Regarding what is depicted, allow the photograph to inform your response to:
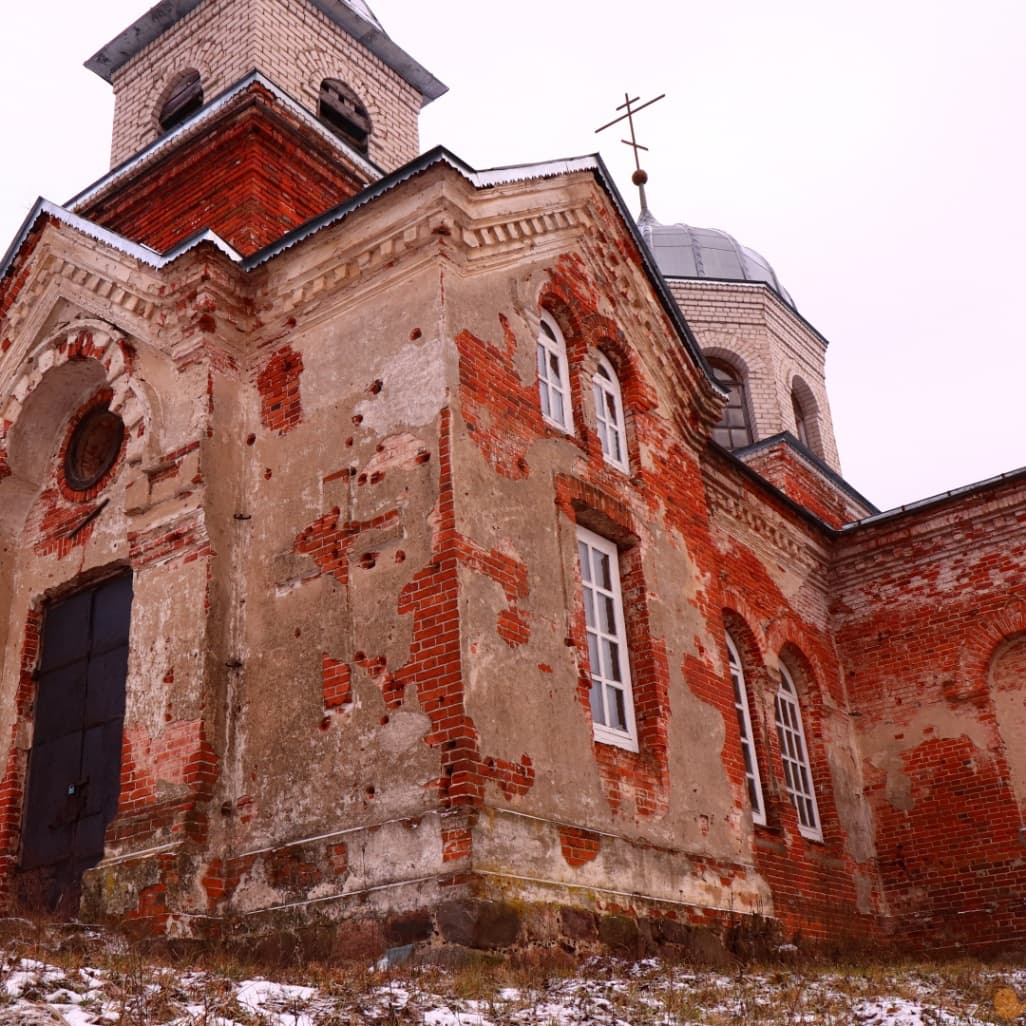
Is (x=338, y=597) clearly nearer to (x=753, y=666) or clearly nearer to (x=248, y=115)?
(x=753, y=666)

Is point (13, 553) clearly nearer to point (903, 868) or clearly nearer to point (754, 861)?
point (754, 861)

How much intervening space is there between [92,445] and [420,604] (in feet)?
14.7

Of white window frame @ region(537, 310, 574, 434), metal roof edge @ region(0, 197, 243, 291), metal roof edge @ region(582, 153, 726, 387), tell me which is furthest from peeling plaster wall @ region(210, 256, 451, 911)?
metal roof edge @ region(582, 153, 726, 387)

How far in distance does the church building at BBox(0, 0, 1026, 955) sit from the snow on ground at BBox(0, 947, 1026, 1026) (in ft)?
2.41

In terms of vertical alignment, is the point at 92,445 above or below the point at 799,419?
below

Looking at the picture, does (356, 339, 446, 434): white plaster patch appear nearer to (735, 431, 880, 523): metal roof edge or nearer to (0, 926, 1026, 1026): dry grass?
(0, 926, 1026, 1026): dry grass

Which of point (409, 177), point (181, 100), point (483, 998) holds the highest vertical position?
point (181, 100)

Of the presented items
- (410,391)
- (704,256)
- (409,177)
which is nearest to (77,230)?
(409,177)

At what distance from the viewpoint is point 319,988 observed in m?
5.55

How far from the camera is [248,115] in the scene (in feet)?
40.0

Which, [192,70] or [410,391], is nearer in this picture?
[410,391]

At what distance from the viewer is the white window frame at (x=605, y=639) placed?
8.91 metres

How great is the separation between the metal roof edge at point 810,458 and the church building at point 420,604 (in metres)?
4.41

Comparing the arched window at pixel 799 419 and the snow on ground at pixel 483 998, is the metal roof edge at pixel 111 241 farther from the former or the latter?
the arched window at pixel 799 419
